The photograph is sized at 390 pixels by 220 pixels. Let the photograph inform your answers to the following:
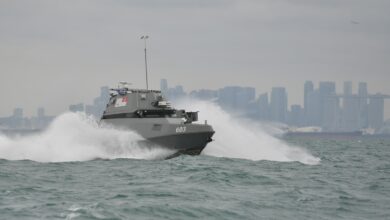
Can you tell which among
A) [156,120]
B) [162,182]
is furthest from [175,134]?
[162,182]

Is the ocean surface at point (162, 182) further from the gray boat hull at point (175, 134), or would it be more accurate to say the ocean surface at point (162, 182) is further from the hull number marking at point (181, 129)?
the hull number marking at point (181, 129)

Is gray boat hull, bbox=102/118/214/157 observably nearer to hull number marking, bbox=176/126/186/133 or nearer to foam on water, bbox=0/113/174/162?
hull number marking, bbox=176/126/186/133

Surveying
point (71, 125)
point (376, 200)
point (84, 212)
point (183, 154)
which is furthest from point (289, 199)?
point (71, 125)

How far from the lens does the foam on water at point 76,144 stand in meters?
41.0

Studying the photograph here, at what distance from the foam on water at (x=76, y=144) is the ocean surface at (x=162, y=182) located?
0.06m

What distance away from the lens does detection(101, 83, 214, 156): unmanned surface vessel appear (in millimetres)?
39969

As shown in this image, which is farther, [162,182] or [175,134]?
[175,134]

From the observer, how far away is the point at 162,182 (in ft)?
88.9

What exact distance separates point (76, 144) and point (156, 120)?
18.1ft

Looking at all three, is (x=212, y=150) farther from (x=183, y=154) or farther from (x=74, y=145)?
(x=74, y=145)

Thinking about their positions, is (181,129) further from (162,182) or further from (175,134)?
(162,182)

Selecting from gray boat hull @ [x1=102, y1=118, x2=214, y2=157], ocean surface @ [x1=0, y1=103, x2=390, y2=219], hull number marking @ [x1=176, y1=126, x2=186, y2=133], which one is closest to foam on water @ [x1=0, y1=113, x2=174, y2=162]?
ocean surface @ [x1=0, y1=103, x2=390, y2=219]

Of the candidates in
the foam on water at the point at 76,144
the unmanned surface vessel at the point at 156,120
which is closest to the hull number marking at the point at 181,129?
the unmanned surface vessel at the point at 156,120

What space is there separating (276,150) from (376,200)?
23497 mm
